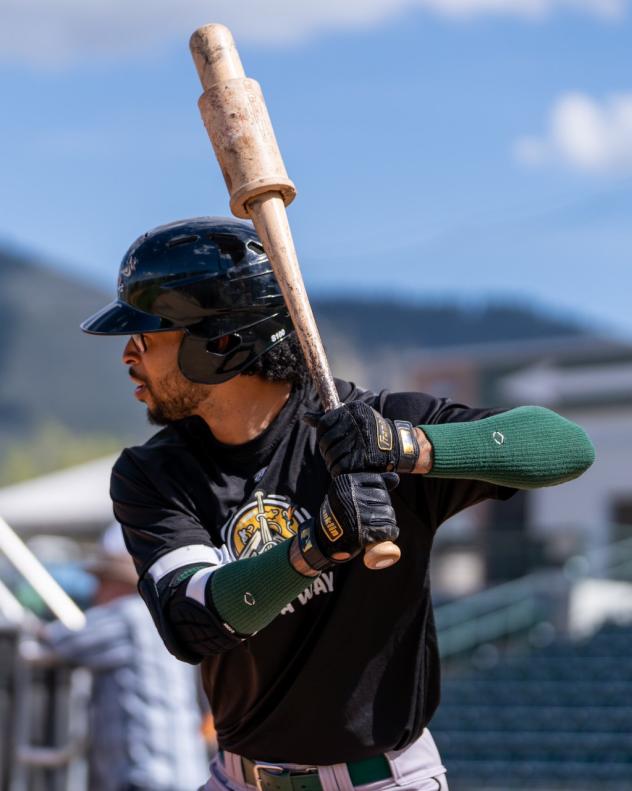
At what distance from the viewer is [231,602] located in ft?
8.27

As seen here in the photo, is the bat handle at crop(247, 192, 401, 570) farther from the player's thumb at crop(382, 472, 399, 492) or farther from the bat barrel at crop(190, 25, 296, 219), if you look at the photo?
the player's thumb at crop(382, 472, 399, 492)

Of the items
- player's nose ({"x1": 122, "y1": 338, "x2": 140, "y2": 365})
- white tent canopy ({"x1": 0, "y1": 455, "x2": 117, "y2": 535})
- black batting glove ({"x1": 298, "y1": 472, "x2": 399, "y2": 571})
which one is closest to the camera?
black batting glove ({"x1": 298, "y1": 472, "x2": 399, "y2": 571})

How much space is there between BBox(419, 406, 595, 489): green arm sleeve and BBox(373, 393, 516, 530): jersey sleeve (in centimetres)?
10

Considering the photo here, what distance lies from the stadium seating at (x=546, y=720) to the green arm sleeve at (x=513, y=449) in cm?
800

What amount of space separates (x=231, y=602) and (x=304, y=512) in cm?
34

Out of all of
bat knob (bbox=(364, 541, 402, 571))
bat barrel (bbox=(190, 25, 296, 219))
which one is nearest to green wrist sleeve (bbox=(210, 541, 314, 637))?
bat knob (bbox=(364, 541, 402, 571))

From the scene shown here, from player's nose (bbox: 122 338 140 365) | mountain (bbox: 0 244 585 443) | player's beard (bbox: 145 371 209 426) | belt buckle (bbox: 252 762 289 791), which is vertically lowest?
belt buckle (bbox: 252 762 289 791)

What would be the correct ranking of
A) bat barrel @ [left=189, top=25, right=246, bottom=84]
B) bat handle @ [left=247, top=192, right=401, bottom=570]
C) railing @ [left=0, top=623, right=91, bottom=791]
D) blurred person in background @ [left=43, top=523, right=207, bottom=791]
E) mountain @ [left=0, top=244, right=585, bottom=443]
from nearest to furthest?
bat handle @ [left=247, top=192, right=401, bottom=570] < bat barrel @ [left=189, top=25, right=246, bottom=84] < blurred person in background @ [left=43, top=523, right=207, bottom=791] < railing @ [left=0, top=623, right=91, bottom=791] < mountain @ [left=0, top=244, right=585, bottom=443]

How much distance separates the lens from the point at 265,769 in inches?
111

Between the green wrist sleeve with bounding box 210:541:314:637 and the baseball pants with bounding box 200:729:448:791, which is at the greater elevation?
the green wrist sleeve with bounding box 210:541:314:637

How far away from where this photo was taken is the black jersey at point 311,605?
2.76 metres

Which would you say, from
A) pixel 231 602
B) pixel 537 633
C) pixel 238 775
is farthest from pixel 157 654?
pixel 537 633

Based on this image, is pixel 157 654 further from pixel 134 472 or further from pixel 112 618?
pixel 134 472

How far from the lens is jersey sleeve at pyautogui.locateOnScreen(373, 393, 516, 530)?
2.79m
